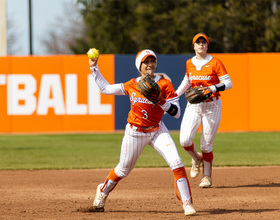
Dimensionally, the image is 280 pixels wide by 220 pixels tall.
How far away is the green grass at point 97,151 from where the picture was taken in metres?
11.9

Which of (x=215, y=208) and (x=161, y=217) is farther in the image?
(x=215, y=208)

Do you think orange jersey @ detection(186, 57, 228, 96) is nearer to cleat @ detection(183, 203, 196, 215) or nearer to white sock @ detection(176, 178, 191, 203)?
white sock @ detection(176, 178, 191, 203)

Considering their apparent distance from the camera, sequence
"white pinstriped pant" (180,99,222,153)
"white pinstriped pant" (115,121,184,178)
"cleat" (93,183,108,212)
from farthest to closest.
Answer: "white pinstriped pant" (180,99,222,153) → "cleat" (93,183,108,212) → "white pinstriped pant" (115,121,184,178)

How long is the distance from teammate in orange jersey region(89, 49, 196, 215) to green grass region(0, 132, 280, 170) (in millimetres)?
4788

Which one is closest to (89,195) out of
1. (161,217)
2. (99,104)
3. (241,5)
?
(161,217)

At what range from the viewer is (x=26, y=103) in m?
18.5

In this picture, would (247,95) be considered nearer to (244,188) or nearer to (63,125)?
(63,125)

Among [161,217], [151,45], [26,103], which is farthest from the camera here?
[151,45]

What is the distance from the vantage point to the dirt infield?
6.79 m

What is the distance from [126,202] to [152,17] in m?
25.3

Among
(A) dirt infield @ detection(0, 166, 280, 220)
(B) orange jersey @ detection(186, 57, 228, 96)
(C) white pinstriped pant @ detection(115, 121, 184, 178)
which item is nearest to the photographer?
(C) white pinstriped pant @ detection(115, 121, 184, 178)

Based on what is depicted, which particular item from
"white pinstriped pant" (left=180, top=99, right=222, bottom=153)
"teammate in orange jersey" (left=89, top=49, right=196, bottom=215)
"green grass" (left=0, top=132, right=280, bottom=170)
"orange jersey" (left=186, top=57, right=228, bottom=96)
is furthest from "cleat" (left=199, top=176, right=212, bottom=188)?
"green grass" (left=0, top=132, right=280, bottom=170)

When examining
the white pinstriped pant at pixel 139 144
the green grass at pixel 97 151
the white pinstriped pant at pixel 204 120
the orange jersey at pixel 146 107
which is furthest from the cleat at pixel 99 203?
the green grass at pixel 97 151

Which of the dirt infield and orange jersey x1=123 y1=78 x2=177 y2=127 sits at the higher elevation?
orange jersey x1=123 y1=78 x2=177 y2=127
